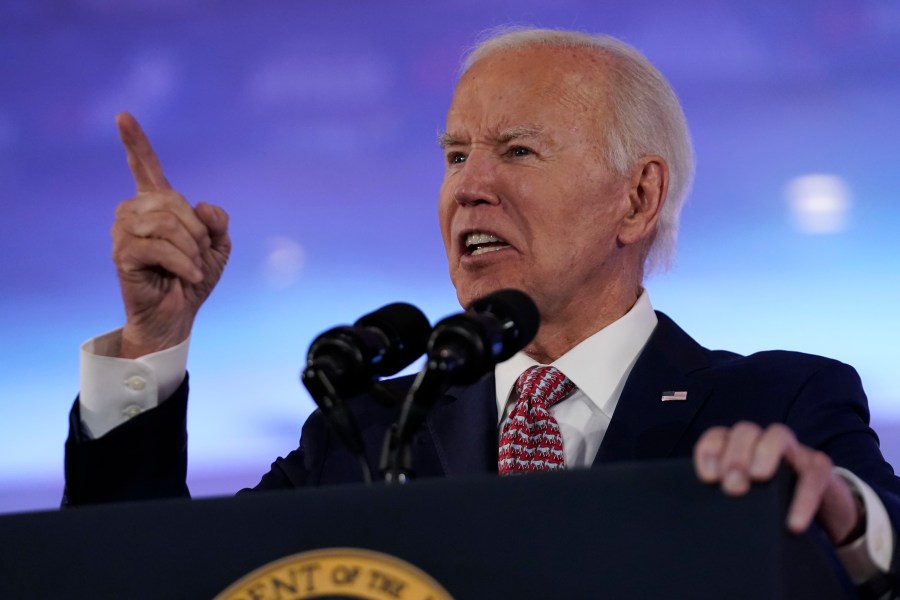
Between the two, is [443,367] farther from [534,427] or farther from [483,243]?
[483,243]

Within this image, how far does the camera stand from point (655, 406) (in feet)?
6.57

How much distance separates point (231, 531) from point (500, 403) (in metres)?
1.16

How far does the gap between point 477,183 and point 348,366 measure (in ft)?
3.42

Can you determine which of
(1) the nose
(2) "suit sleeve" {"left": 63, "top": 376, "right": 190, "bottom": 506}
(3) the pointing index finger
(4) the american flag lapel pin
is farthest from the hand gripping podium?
(1) the nose

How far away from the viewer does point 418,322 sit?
1368mm

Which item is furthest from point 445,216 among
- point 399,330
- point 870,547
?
point 870,547

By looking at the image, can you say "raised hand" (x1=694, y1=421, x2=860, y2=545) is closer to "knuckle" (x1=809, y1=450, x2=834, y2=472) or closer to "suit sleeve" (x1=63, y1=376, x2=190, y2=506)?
"knuckle" (x1=809, y1=450, x2=834, y2=472)

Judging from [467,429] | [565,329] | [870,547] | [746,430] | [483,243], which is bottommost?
[870,547]

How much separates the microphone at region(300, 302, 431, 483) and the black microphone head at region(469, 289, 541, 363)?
112 millimetres

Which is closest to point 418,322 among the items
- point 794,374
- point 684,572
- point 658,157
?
point 684,572

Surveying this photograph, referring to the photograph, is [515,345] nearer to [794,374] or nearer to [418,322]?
[418,322]

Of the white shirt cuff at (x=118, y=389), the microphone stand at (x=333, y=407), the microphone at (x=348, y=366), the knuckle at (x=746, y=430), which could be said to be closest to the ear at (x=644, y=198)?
the white shirt cuff at (x=118, y=389)

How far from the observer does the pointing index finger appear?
5.76ft

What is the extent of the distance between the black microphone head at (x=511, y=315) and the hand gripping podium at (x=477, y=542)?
27 centimetres
